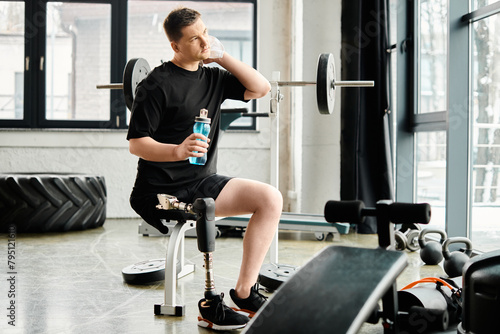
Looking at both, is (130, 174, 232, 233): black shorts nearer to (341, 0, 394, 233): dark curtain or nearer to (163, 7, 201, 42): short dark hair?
(163, 7, 201, 42): short dark hair

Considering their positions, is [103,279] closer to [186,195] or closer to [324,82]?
[186,195]

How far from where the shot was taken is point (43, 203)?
3.92 metres

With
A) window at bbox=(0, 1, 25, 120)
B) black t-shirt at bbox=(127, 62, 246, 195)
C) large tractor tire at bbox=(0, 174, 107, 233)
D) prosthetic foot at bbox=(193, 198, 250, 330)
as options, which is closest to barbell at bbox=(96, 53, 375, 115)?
black t-shirt at bbox=(127, 62, 246, 195)

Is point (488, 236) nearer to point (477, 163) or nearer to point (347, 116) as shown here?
point (477, 163)

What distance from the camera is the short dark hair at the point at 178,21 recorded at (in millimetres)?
1798

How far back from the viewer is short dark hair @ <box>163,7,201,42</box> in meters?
1.80

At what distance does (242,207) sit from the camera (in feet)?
6.07

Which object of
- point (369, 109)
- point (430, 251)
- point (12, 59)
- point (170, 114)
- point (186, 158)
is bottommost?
point (430, 251)

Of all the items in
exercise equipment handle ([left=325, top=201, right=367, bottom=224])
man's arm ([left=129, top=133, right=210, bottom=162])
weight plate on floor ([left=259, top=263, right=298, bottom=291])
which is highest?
man's arm ([left=129, top=133, right=210, bottom=162])

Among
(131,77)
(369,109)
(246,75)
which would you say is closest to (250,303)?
(246,75)

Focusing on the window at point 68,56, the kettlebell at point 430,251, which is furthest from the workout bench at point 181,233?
the window at point 68,56

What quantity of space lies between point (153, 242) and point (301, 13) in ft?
7.90

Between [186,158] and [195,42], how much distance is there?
1.33 feet

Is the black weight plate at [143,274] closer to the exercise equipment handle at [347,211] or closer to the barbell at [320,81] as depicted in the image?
the barbell at [320,81]
